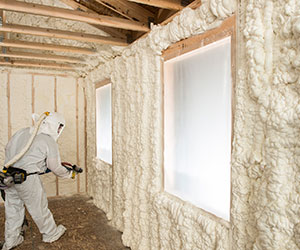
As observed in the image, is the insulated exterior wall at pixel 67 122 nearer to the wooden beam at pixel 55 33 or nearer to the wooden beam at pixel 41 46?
the wooden beam at pixel 41 46

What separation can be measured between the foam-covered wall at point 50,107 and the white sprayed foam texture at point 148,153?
1363mm

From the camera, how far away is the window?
150cm

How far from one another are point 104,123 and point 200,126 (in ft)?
7.14

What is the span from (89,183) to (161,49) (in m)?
2.98

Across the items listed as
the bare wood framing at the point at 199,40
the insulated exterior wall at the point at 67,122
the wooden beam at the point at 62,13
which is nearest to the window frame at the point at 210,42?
the bare wood framing at the point at 199,40

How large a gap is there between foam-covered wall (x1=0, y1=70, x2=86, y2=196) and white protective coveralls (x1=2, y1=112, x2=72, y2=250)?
144 cm

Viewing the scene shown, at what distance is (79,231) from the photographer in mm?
3082

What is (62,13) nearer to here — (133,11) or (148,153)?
(133,11)

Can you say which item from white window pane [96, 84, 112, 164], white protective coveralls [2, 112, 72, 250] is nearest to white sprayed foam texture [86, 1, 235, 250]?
white window pane [96, 84, 112, 164]

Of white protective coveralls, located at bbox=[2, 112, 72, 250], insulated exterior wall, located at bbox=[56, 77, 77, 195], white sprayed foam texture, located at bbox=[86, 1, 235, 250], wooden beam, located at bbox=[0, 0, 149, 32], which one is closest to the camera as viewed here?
white sprayed foam texture, located at bbox=[86, 1, 235, 250]

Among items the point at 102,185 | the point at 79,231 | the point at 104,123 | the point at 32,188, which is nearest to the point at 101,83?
the point at 104,123

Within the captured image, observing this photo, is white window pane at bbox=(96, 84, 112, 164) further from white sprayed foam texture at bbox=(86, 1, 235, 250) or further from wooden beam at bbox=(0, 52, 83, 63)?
wooden beam at bbox=(0, 52, 83, 63)

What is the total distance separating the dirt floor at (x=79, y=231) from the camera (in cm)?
275

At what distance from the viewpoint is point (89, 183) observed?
14.1 ft
